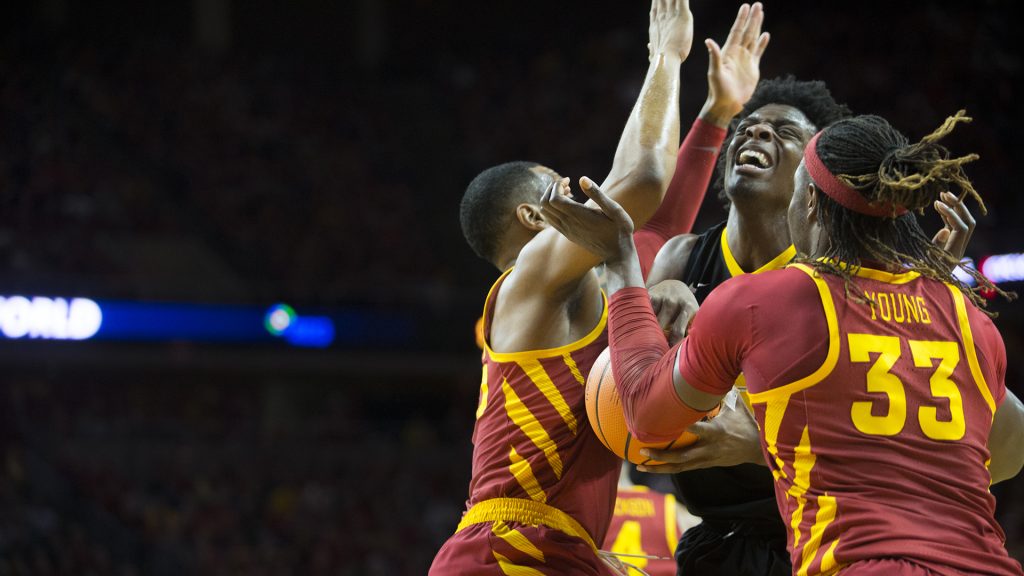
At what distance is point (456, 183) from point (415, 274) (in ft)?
6.75

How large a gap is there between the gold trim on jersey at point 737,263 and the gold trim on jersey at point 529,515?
3.17 ft

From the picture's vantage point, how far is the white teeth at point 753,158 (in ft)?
11.6

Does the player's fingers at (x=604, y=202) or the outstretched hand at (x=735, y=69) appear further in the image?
the outstretched hand at (x=735, y=69)

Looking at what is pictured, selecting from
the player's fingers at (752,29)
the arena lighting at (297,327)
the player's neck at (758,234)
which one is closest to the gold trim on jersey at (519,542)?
the player's neck at (758,234)

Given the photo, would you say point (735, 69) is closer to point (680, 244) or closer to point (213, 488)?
point (680, 244)

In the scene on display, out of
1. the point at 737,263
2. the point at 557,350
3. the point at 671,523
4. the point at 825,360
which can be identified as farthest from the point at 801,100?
the point at 671,523

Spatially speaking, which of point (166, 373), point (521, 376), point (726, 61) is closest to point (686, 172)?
point (726, 61)

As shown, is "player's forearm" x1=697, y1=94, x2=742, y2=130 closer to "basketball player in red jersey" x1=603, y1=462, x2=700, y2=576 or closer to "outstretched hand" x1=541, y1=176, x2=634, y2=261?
"outstretched hand" x1=541, y1=176, x2=634, y2=261

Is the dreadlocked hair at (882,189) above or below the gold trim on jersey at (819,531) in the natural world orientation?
above

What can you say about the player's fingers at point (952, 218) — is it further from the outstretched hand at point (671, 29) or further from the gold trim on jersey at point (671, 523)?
the gold trim on jersey at point (671, 523)

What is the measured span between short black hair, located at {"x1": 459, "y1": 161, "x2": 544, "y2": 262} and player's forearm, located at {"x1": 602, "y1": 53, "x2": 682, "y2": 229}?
534mm

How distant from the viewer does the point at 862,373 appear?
7.47ft

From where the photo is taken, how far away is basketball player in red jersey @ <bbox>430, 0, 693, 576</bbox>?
318cm

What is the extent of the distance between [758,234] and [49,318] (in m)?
11.4
